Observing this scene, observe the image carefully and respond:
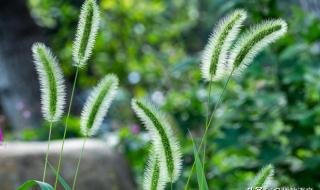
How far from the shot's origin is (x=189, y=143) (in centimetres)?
450

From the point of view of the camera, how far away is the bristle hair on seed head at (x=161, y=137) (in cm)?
139

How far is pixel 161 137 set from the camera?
1.39m

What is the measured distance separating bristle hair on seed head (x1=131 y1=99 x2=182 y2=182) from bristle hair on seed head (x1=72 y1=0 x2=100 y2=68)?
0.59ft

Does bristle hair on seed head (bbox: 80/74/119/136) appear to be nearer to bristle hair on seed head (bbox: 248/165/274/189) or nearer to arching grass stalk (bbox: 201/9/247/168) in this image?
arching grass stalk (bbox: 201/9/247/168)

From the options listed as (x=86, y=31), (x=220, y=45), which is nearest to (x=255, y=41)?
(x=220, y=45)

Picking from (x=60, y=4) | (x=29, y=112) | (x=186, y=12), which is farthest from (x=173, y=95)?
(x=186, y=12)

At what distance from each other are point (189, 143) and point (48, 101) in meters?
3.04

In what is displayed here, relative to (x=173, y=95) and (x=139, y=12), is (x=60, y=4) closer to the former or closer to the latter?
(x=139, y=12)

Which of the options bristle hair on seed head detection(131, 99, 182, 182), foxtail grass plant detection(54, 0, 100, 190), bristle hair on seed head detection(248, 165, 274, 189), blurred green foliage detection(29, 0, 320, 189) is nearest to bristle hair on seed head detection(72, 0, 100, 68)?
foxtail grass plant detection(54, 0, 100, 190)

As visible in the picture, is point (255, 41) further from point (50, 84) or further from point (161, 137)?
point (50, 84)

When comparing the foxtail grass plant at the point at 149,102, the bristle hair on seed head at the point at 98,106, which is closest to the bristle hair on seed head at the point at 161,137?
the foxtail grass plant at the point at 149,102

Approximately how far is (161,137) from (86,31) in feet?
0.95

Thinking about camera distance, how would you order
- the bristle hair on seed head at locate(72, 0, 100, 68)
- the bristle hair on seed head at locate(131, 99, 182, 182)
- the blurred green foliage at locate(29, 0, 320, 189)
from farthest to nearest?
1. the blurred green foliage at locate(29, 0, 320, 189)
2. the bristle hair on seed head at locate(72, 0, 100, 68)
3. the bristle hair on seed head at locate(131, 99, 182, 182)

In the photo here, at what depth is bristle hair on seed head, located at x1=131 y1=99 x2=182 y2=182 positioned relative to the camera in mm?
1388
